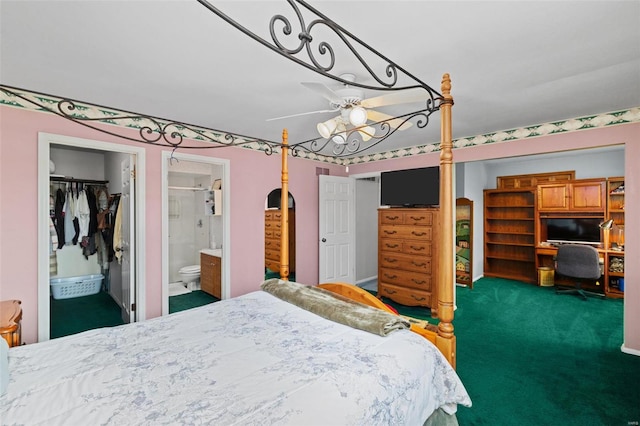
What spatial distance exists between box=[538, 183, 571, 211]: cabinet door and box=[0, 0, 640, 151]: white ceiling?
10.0 feet

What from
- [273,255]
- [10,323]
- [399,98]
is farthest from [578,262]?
[10,323]

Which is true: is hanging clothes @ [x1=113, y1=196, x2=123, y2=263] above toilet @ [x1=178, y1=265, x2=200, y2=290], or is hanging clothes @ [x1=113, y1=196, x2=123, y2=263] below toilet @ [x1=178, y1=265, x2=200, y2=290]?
above

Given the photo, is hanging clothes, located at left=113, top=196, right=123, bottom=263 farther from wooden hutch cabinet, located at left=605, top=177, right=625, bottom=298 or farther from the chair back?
wooden hutch cabinet, located at left=605, top=177, right=625, bottom=298

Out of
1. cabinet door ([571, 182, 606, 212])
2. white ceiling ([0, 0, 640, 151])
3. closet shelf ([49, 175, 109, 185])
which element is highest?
white ceiling ([0, 0, 640, 151])

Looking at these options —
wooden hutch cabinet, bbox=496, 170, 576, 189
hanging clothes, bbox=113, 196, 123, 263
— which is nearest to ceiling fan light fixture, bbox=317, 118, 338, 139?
hanging clothes, bbox=113, 196, 123, 263

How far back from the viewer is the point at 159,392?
1.15 m

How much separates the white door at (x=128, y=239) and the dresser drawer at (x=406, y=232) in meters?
3.27

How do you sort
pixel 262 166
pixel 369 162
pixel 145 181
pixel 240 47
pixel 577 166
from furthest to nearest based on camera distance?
pixel 577 166, pixel 369 162, pixel 262 166, pixel 145 181, pixel 240 47

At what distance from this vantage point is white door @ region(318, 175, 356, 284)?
471 cm

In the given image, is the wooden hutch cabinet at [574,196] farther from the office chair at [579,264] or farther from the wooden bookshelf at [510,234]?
the office chair at [579,264]

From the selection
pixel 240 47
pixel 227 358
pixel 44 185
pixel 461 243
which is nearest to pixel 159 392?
pixel 227 358

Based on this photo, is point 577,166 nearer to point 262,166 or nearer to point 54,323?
point 262,166

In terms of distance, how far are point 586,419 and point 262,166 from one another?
3.96 meters

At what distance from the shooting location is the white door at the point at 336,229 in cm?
471
